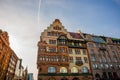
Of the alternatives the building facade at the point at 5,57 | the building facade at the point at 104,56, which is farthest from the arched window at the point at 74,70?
the building facade at the point at 5,57

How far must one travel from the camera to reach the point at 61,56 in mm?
34969

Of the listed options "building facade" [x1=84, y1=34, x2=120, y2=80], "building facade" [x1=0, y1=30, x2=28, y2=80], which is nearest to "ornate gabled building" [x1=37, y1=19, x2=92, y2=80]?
"building facade" [x1=84, y1=34, x2=120, y2=80]

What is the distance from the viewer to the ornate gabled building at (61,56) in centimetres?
3228

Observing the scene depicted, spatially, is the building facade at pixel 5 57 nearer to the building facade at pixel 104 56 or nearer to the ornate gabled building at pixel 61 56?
the ornate gabled building at pixel 61 56

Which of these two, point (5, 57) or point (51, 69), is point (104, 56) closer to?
point (51, 69)

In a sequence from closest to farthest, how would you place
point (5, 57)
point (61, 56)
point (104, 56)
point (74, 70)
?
point (61, 56) → point (74, 70) → point (5, 57) → point (104, 56)

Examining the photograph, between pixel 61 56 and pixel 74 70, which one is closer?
pixel 61 56

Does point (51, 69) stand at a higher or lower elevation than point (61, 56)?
lower

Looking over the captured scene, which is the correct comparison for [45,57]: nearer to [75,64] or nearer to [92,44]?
[75,64]

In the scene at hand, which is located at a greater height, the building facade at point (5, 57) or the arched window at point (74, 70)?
the building facade at point (5, 57)

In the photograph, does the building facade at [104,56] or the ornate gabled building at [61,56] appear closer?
the ornate gabled building at [61,56]

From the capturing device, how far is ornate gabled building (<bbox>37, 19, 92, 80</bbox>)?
32281mm

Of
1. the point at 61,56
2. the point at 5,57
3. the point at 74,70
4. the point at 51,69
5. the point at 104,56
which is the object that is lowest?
the point at 74,70

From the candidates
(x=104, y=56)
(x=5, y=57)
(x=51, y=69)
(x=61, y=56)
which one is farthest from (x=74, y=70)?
(x=5, y=57)
